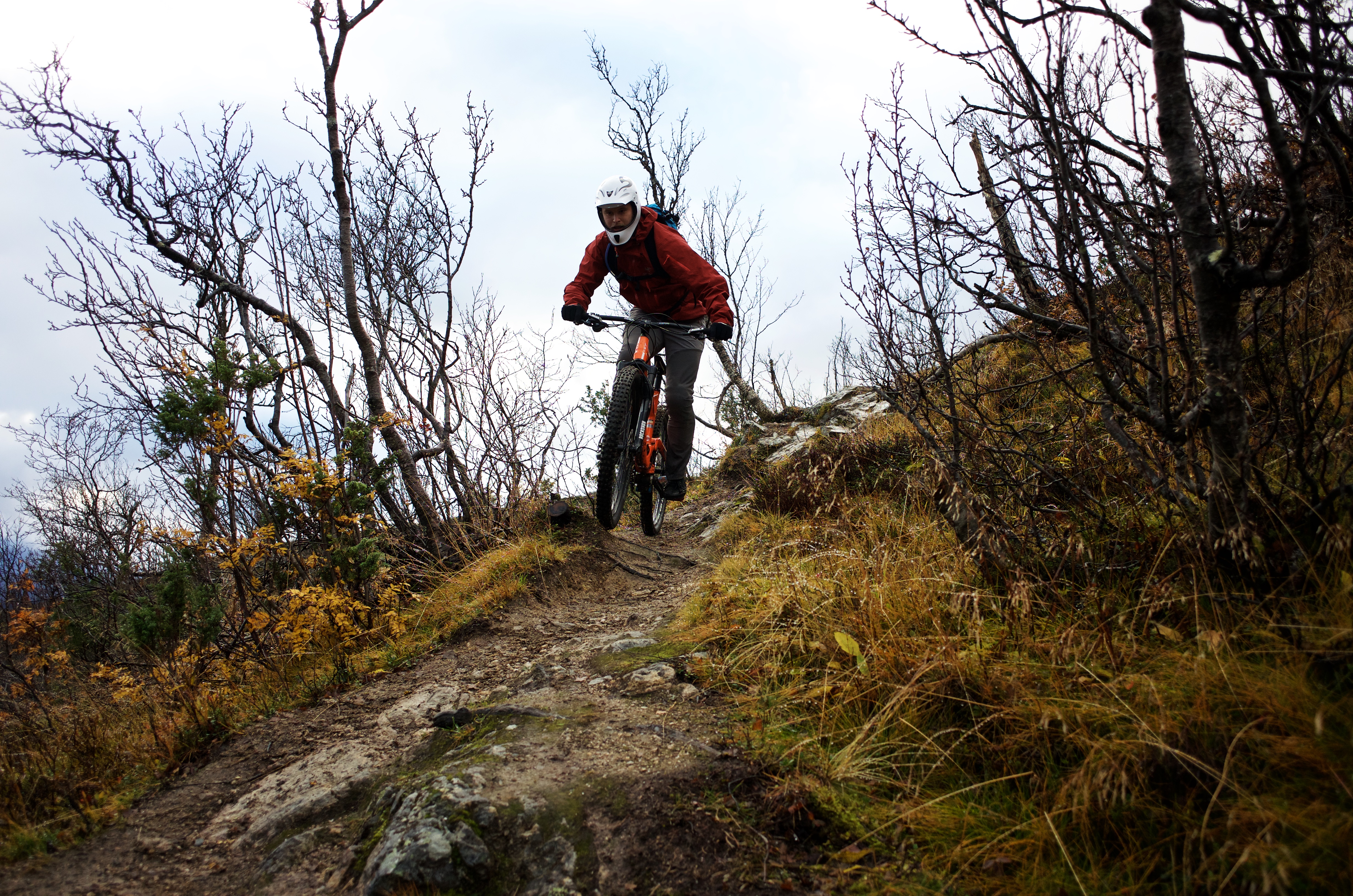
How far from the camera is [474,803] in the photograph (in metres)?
1.92

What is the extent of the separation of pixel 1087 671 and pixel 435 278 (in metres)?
8.24

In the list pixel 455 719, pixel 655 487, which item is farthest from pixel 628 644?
pixel 655 487

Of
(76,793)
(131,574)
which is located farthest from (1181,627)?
(131,574)

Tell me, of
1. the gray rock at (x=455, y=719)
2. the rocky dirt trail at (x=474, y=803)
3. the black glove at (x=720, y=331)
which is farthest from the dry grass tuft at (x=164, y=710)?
the black glove at (x=720, y=331)

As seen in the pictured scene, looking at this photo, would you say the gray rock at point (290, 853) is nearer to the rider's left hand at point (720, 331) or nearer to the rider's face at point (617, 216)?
the rider's left hand at point (720, 331)

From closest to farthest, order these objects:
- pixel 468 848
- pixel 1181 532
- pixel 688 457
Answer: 1. pixel 468 848
2. pixel 1181 532
3. pixel 688 457

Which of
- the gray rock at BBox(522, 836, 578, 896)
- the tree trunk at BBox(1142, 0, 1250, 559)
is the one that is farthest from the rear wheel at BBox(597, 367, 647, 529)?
the tree trunk at BBox(1142, 0, 1250, 559)

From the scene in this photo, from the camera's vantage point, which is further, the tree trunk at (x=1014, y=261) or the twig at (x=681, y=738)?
the tree trunk at (x=1014, y=261)

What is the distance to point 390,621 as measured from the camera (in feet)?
13.6

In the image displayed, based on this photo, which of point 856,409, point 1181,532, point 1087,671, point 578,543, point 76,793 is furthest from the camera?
point 856,409

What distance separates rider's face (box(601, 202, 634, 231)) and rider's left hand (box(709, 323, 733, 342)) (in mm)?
979

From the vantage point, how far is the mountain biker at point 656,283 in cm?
482

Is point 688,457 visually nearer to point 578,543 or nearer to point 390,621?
point 578,543

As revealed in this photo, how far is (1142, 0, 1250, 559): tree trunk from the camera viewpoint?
176cm
